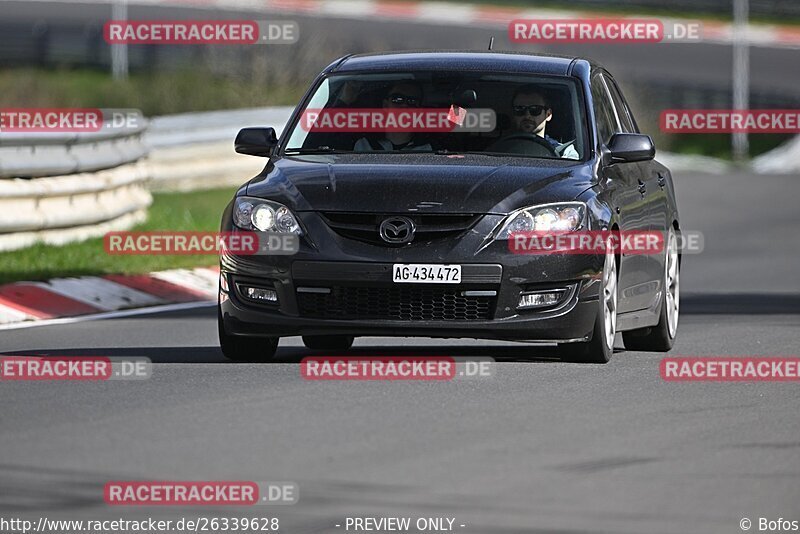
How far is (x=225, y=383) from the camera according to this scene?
9.96 metres

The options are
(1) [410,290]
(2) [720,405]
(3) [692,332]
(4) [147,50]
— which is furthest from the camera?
(4) [147,50]

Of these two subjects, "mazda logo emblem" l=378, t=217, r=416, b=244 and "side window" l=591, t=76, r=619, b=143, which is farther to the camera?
"side window" l=591, t=76, r=619, b=143

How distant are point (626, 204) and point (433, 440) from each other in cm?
340

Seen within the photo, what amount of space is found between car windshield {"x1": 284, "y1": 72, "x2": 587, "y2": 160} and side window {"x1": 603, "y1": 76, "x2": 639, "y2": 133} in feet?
3.30

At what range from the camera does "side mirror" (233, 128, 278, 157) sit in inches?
446

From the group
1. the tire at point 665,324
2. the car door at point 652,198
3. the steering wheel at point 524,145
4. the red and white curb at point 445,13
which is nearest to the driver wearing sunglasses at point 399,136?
the steering wheel at point 524,145

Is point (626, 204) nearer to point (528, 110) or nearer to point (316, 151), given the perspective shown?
point (528, 110)

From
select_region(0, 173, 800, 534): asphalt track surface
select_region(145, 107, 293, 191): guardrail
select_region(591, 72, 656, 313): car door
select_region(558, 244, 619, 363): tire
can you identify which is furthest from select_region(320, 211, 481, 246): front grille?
select_region(145, 107, 293, 191): guardrail

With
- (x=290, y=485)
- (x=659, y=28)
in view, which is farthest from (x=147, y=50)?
(x=290, y=485)

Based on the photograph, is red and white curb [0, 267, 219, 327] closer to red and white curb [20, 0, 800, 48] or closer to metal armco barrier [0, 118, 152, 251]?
metal armco barrier [0, 118, 152, 251]

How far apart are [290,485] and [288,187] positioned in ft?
11.4

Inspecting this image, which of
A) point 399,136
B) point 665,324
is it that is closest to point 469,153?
point 399,136

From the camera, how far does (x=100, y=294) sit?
49.4 ft

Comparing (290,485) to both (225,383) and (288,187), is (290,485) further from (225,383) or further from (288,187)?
(288,187)
